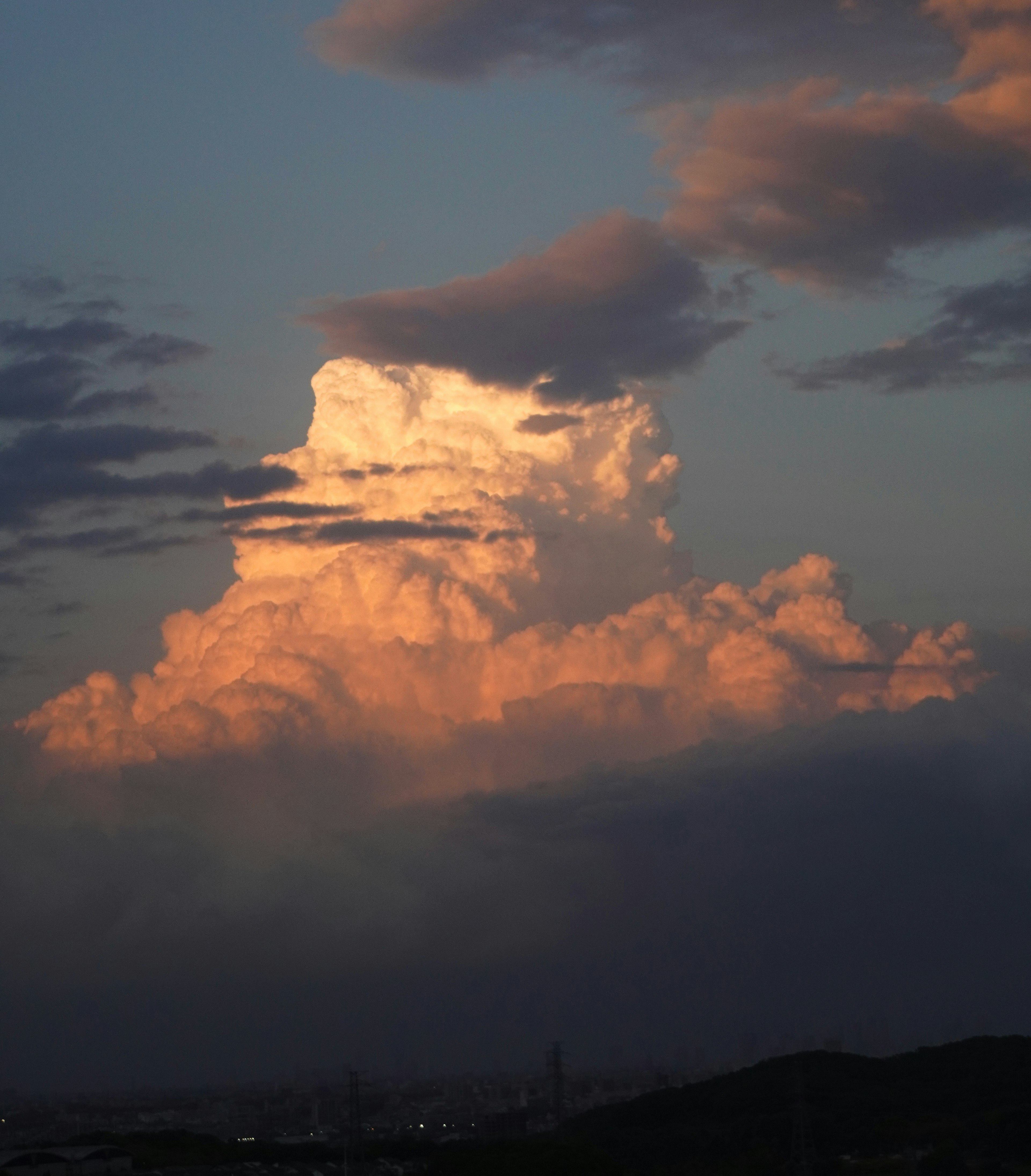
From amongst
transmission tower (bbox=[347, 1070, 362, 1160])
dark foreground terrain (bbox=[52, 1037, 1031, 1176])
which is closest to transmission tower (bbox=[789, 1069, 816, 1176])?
dark foreground terrain (bbox=[52, 1037, 1031, 1176])

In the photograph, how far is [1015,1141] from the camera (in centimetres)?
11644

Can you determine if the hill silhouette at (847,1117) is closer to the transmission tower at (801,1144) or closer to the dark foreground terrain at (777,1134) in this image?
the dark foreground terrain at (777,1134)

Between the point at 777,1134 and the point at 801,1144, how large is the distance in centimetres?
5276

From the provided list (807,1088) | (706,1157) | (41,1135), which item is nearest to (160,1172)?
(706,1157)

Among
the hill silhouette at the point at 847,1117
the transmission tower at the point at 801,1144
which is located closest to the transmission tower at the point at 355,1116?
the hill silhouette at the point at 847,1117

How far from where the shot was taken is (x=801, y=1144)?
83.1 meters

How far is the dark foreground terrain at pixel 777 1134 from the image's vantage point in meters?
100

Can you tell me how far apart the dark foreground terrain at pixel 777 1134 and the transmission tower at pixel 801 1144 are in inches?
15.6

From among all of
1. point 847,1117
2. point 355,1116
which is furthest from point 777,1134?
point 355,1116

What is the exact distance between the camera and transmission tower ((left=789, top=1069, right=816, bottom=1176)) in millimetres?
81438

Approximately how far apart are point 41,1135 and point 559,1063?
58.0 meters

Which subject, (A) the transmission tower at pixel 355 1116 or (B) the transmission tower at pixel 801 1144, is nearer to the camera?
(B) the transmission tower at pixel 801 1144

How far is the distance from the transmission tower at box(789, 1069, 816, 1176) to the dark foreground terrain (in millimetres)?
396

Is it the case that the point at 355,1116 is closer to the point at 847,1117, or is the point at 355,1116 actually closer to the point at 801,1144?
the point at 801,1144
